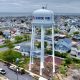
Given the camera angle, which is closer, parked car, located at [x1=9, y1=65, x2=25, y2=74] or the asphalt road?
the asphalt road

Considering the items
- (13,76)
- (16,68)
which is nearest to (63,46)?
(16,68)

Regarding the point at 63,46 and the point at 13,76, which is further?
the point at 63,46

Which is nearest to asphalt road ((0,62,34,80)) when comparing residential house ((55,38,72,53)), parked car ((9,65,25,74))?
parked car ((9,65,25,74))

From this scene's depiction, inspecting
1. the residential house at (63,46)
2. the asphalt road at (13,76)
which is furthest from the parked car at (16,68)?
the residential house at (63,46)

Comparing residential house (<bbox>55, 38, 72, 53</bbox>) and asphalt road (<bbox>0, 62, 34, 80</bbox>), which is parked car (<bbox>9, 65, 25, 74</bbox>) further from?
residential house (<bbox>55, 38, 72, 53</bbox>)

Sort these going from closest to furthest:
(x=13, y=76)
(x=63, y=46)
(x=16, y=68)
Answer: (x=13, y=76) → (x=16, y=68) → (x=63, y=46)

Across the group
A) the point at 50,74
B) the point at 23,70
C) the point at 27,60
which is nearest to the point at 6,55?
the point at 27,60

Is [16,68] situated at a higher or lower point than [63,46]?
higher

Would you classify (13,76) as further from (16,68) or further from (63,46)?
(63,46)

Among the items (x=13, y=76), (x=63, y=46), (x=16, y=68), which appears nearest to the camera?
(x=13, y=76)

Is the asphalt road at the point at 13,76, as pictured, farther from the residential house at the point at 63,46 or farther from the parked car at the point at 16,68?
the residential house at the point at 63,46

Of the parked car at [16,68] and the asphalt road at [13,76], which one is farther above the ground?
the parked car at [16,68]

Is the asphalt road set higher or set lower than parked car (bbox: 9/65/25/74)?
lower
